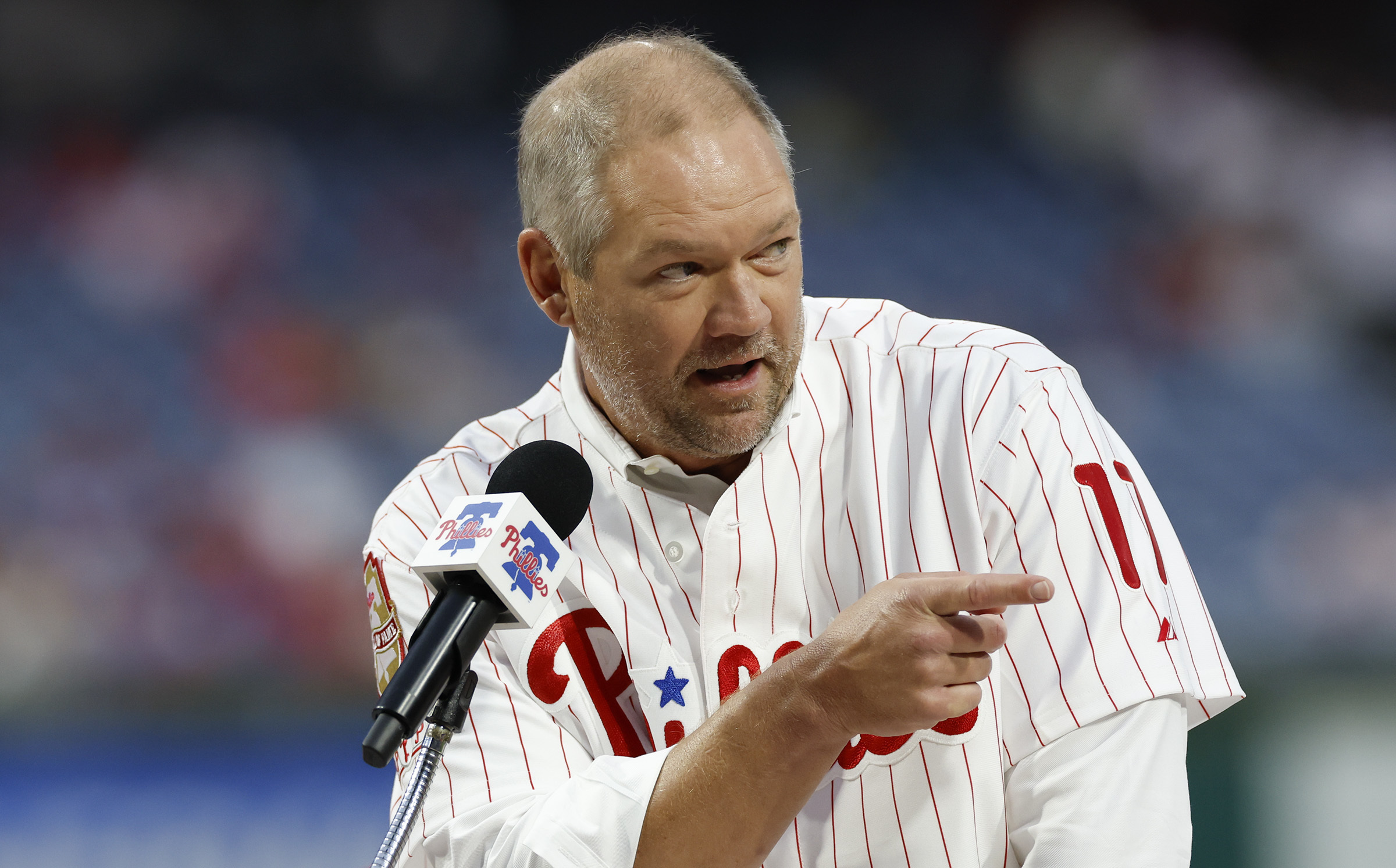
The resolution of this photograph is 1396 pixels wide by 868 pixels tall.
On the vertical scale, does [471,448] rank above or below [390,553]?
above

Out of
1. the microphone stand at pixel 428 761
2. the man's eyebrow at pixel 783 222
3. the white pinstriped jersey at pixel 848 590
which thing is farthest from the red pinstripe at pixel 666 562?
the microphone stand at pixel 428 761

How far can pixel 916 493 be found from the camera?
1.45m

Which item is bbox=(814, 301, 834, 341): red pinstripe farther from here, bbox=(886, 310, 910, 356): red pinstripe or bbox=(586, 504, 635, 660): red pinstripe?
bbox=(586, 504, 635, 660): red pinstripe

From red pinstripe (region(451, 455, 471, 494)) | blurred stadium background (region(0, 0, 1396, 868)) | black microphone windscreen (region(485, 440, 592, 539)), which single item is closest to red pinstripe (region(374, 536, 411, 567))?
red pinstripe (region(451, 455, 471, 494))

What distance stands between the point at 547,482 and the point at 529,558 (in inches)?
5.4

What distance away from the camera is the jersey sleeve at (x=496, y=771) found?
125cm

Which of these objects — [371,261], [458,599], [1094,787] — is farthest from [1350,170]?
[458,599]

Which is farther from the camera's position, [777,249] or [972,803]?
[777,249]

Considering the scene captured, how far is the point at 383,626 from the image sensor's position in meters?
1.55

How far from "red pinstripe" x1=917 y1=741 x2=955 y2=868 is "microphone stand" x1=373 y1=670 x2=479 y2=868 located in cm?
60

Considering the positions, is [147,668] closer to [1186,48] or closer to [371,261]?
[371,261]

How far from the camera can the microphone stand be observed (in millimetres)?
854

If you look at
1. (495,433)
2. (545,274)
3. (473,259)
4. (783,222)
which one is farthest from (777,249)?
(473,259)

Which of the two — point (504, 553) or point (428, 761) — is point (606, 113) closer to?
point (504, 553)
